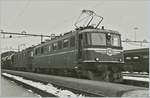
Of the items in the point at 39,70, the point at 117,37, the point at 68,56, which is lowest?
the point at 39,70

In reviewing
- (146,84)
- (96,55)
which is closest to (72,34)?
(96,55)

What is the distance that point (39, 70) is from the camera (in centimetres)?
2453

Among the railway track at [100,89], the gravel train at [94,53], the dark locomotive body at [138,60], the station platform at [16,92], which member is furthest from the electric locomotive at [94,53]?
the dark locomotive body at [138,60]

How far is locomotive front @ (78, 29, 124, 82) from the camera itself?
1366 cm

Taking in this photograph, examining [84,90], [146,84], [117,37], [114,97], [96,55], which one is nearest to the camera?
[114,97]

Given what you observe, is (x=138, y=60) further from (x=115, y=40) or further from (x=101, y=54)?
(x=101, y=54)

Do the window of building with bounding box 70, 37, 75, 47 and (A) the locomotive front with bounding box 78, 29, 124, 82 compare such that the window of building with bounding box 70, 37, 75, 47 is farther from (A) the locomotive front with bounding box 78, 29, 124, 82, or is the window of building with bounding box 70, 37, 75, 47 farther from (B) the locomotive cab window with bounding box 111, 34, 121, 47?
(B) the locomotive cab window with bounding box 111, 34, 121, 47

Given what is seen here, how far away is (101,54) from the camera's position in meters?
13.8

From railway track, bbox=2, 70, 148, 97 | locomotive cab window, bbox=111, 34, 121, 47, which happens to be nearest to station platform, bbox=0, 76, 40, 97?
railway track, bbox=2, 70, 148, 97

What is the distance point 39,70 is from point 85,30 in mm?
11333

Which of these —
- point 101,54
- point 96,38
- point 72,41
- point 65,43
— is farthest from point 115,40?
point 65,43

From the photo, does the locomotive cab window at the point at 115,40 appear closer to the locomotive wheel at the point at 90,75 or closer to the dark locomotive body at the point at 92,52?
the dark locomotive body at the point at 92,52

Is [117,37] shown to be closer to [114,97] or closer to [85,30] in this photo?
[85,30]

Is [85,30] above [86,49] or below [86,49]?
above
